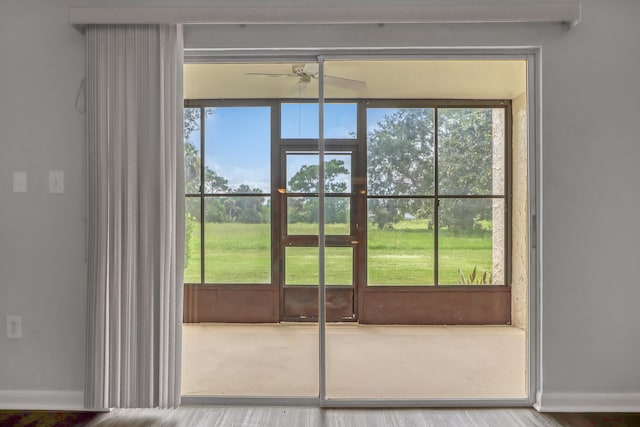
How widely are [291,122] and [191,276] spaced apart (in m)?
1.14

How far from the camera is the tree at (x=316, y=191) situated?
2773mm

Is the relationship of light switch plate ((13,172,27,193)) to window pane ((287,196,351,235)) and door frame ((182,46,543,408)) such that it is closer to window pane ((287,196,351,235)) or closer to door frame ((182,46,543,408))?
door frame ((182,46,543,408))

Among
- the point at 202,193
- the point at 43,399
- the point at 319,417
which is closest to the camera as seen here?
the point at 319,417

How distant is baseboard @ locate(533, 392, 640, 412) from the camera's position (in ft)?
8.66

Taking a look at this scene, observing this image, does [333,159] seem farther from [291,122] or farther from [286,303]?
[286,303]

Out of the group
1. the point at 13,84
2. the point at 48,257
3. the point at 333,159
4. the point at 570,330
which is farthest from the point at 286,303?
the point at 13,84

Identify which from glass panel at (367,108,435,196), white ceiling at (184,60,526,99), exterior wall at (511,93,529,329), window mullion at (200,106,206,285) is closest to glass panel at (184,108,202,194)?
window mullion at (200,106,206,285)

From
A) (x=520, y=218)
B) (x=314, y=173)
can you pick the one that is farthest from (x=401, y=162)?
(x=520, y=218)

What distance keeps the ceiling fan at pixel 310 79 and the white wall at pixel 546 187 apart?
0.49ft

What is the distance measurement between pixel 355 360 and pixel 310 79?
1758 millimetres

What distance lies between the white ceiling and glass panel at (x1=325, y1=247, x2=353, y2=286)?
0.96 meters

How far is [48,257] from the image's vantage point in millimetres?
2707

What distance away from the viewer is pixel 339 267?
277cm

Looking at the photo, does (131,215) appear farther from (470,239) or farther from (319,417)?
(470,239)
